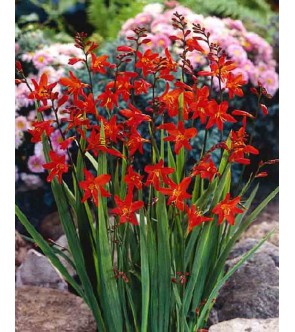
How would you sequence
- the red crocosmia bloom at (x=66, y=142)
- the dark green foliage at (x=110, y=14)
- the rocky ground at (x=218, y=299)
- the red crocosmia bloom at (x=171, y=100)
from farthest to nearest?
1. the dark green foliage at (x=110, y=14)
2. the rocky ground at (x=218, y=299)
3. the red crocosmia bloom at (x=171, y=100)
4. the red crocosmia bloom at (x=66, y=142)

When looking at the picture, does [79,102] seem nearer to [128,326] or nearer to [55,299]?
[128,326]

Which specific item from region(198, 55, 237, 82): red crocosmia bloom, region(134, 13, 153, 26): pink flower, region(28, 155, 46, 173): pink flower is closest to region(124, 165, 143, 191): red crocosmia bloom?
region(198, 55, 237, 82): red crocosmia bloom

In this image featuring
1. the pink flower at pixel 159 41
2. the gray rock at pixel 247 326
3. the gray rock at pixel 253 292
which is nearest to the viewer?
the gray rock at pixel 247 326

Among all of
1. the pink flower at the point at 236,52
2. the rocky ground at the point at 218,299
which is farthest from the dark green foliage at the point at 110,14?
the rocky ground at the point at 218,299

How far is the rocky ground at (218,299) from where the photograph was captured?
2.85 m

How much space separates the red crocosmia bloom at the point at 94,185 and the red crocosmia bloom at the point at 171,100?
296mm

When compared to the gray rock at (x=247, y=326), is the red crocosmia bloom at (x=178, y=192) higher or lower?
higher

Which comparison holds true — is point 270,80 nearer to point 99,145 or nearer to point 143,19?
point 143,19

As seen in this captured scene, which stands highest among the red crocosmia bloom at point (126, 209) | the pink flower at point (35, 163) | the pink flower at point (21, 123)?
the red crocosmia bloom at point (126, 209)

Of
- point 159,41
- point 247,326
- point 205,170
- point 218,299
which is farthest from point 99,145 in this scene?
point 159,41

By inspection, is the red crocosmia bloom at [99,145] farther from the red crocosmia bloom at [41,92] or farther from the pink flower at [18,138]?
the pink flower at [18,138]

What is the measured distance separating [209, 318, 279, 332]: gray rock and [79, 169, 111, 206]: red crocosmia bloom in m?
0.91

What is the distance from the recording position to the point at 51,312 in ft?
9.68

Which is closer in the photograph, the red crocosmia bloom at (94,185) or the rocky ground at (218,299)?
the red crocosmia bloom at (94,185)
